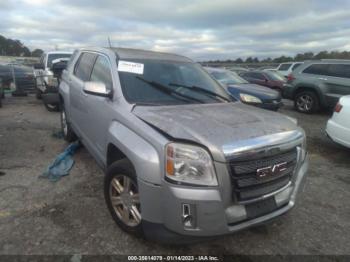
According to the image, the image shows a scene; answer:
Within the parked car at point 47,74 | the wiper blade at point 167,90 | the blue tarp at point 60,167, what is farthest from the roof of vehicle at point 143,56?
the parked car at point 47,74

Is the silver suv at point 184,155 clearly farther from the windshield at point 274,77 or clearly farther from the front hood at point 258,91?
the windshield at point 274,77

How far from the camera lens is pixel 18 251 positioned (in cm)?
257

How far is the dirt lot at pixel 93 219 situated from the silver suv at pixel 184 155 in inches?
13.4

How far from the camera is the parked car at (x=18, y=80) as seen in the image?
39.4ft

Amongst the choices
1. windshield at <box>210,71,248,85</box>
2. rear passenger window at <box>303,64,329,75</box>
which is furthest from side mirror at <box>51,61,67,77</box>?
rear passenger window at <box>303,64,329,75</box>

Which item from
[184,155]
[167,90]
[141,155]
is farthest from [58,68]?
[184,155]

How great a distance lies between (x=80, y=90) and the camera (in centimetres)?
426

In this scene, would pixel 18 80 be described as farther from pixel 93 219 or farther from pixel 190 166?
pixel 190 166

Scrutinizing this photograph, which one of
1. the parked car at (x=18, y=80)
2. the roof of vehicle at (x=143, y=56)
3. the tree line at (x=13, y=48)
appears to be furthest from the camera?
the tree line at (x=13, y=48)

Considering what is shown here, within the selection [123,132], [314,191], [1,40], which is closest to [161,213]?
[123,132]

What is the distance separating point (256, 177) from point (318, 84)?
8.79 meters

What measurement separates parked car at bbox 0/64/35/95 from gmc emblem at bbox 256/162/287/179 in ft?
40.0

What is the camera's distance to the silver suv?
7.18 ft

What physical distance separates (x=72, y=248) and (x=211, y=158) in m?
1.55
